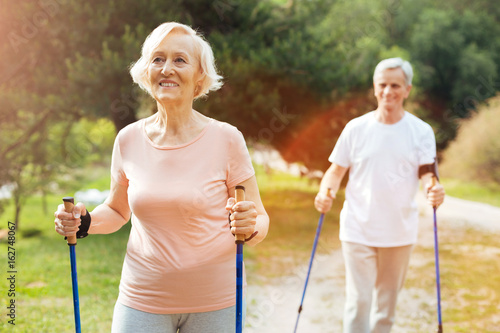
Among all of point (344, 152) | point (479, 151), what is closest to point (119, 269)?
point (344, 152)

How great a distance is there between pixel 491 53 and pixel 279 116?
2365cm

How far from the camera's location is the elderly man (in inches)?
141

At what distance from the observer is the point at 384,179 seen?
3594 mm

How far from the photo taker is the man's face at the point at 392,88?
3670 millimetres

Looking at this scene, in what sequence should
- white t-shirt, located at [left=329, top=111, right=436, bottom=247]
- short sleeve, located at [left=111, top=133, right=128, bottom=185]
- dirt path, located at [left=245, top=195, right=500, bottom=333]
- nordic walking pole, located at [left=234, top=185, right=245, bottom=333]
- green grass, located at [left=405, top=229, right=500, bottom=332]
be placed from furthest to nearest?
green grass, located at [left=405, top=229, right=500, bottom=332] < dirt path, located at [left=245, top=195, right=500, bottom=333] < white t-shirt, located at [left=329, top=111, right=436, bottom=247] < short sleeve, located at [left=111, top=133, right=128, bottom=185] < nordic walking pole, located at [left=234, top=185, right=245, bottom=333]

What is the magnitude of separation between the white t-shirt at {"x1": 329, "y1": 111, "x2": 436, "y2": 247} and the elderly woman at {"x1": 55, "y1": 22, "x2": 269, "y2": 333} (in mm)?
1665

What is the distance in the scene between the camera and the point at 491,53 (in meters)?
30.1

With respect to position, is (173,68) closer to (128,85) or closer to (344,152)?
(344,152)

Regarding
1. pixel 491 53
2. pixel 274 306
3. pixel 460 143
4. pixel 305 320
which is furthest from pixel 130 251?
pixel 491 53

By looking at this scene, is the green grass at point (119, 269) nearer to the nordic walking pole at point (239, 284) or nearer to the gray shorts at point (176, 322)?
the gray shorts at point (176, 322)

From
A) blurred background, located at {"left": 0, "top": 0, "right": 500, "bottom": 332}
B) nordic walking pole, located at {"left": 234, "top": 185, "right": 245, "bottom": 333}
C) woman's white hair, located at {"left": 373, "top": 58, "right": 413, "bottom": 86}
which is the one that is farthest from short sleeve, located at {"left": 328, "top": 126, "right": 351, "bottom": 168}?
blurred background, located at {"left": 0, "top": 0, "right": 500, "bottom": 332}

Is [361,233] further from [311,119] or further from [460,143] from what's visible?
[460,143]

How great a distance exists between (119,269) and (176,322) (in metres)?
5.90

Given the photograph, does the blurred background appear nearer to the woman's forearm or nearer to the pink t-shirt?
the woman's forearm
